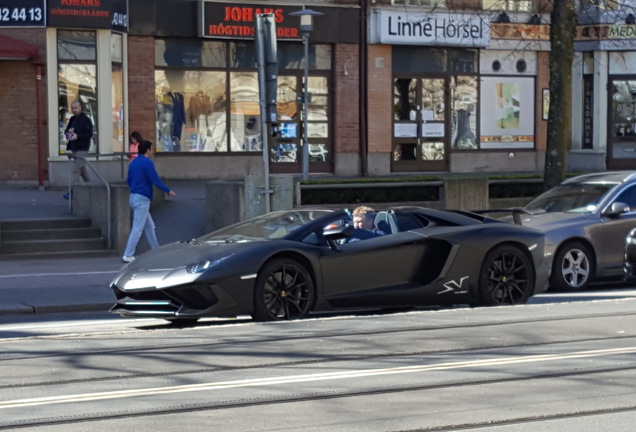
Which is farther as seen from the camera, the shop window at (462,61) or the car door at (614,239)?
the shop window at (462,61)

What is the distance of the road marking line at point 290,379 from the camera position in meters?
7.57

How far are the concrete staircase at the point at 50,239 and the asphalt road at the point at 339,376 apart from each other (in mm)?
7546

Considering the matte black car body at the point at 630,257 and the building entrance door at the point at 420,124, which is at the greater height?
the building entrance door at the point at 420,124

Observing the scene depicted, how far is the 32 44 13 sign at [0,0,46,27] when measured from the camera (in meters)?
25.1

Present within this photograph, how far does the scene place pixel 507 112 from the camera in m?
33.9

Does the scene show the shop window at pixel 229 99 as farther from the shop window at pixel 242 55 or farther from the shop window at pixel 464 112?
the shop window at pixel 464 112

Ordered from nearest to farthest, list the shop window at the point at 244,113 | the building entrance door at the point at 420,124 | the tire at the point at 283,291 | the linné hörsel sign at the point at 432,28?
the tire at the point at 283,291 < the shop window at the point at 244,113 < the linné hörsel sign at the point at 432,28 < the building entrance door at the point at 420,124

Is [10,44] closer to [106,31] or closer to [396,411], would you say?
[106,31]

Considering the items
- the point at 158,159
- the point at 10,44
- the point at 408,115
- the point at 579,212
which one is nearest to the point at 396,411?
the point at 579,212

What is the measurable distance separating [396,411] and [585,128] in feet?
95.2

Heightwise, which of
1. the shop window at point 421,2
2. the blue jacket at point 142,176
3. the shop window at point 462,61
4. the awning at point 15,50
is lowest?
the blue jacket at point 142,176

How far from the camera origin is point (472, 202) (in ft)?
69.7

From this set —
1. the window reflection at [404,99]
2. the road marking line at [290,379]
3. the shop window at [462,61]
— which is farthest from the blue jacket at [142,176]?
the shop window at [462,61]

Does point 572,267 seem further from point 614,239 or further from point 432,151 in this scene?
point 432,151
